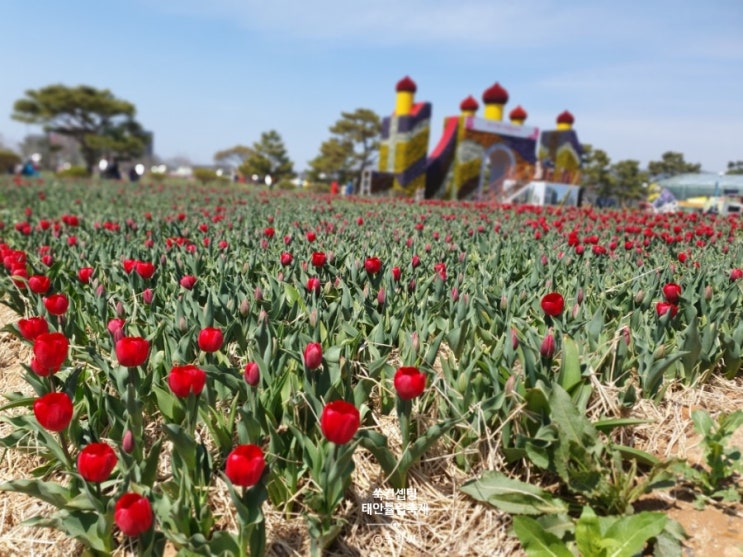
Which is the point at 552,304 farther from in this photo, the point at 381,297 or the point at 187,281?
the point at 187,281

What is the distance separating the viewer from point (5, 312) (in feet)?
13.4

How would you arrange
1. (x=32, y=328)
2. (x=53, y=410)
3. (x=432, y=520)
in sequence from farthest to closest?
(x=32, y=328), (x=432, y=520), (x=53, y=410)

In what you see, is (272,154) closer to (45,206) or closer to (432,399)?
(45,206)

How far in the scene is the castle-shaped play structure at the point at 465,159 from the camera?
81.5ft

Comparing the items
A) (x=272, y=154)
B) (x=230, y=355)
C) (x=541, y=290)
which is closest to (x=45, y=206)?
(x=230, y=355)

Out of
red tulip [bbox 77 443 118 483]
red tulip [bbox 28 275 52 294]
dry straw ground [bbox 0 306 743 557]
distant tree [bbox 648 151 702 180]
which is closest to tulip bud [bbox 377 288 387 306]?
dry straw ground [bbox 0 306 743 557]

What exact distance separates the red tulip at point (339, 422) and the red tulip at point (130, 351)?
73 cm

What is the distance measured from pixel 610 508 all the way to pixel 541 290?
152 cm

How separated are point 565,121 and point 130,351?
3361 centimetres

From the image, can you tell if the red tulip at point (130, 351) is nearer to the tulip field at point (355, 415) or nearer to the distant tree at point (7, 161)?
the tulip field at point (355, 415)

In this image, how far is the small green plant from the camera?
1.83m

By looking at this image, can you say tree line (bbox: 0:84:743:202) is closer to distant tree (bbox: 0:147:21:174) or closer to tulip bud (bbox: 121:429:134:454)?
distant tree (bbox: 0:147:21:174)

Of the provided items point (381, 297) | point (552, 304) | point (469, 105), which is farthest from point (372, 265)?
point (469, 105)

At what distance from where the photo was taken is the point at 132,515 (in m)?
1.36
